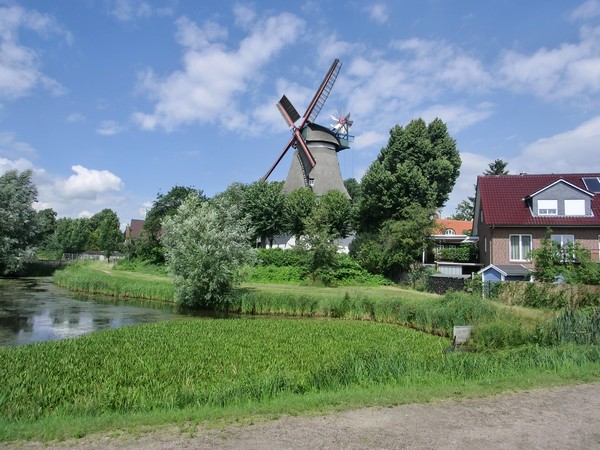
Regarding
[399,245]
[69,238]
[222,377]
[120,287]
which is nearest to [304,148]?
[399,245]

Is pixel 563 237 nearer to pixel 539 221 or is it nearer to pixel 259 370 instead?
pixel 539 221

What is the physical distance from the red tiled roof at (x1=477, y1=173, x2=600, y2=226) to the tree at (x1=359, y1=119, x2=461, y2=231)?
21.6 feet

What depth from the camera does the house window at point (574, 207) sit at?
33125 mm

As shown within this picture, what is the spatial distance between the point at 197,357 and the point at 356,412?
7.18m

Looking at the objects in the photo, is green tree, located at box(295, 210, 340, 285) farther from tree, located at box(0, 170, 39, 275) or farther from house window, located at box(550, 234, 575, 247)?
tree, located at box(0, 170, 39, 275)

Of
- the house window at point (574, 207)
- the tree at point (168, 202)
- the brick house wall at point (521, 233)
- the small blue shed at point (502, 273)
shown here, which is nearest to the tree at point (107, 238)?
the tree at point (168, 202)

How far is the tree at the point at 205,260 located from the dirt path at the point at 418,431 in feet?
65.4

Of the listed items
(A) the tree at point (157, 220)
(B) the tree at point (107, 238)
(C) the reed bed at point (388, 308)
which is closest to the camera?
(C) the reed bed at point (388, 308)

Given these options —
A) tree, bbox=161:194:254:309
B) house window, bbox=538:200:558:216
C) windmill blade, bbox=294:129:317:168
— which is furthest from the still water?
windmill blade, bbox=294:129:317:168

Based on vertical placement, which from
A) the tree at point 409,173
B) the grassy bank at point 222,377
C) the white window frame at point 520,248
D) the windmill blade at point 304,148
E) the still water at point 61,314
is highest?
the windmill blade at point 304,148

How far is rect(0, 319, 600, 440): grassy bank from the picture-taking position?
25.5 feet

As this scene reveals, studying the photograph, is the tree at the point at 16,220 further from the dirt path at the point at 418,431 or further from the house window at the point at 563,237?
the dirt path at the point at 418,431

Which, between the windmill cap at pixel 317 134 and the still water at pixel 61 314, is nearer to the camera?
the still water at pixel 61 314

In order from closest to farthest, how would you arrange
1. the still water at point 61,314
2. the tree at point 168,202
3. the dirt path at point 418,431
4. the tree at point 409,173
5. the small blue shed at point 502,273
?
the dirt path at point 418,431 → the still water at point 61,314 → the small blue shed at point 502,273 → the tree at point 409,173 → the tree at point 168,202
